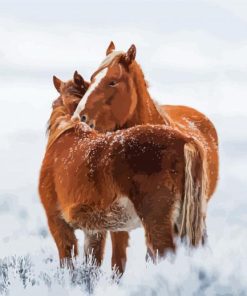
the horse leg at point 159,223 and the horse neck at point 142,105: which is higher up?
the horse neck at point 142,105

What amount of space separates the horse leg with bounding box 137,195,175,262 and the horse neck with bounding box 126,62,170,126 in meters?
0.50

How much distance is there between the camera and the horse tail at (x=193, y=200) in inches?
119

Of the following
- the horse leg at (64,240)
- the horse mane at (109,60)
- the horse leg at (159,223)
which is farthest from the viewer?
the horse mane at (109,60)

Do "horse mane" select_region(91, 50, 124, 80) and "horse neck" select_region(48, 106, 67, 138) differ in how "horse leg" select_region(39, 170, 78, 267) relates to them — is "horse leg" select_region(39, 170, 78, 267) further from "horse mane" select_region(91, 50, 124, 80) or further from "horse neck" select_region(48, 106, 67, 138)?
"horse mane" select_region(91, 50, 124, 80)

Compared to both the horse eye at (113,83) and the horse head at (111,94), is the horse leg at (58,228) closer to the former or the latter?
the horse head at (111,94)

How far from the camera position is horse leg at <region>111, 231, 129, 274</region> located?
3.33 m

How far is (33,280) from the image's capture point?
123 inches

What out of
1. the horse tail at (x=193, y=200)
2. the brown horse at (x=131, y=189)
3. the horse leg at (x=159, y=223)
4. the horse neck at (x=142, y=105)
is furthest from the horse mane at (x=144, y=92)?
the horse leg at (x=159, y=223)

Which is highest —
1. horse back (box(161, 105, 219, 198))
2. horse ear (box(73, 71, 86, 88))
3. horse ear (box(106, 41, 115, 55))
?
horse ear (box(106, 41, 115, 55))

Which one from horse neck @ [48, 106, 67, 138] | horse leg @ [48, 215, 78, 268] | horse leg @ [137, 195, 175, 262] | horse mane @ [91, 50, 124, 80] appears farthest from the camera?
horse neck @ [48, 106, 67, 138]

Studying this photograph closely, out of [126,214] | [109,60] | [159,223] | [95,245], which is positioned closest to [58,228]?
[95,245]

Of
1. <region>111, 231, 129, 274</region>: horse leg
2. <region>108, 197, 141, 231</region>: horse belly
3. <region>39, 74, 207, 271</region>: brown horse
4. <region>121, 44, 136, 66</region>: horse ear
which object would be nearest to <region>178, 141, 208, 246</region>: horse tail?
<region>39, 74, 207, 271</region>: brown horse

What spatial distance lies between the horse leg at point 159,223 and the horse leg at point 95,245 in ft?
1.04

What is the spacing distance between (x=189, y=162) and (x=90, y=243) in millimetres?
552
